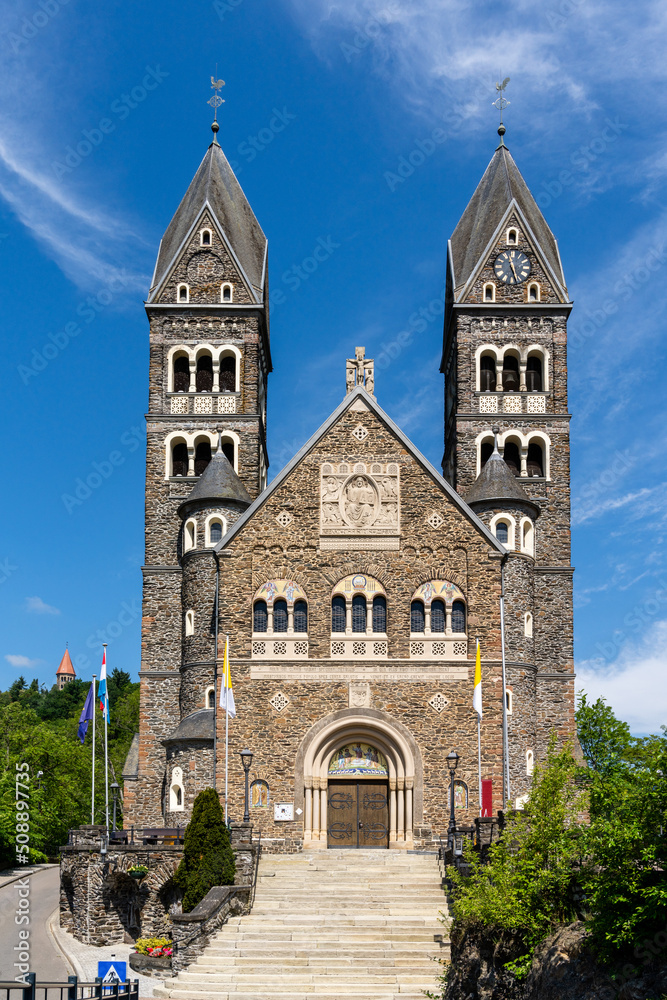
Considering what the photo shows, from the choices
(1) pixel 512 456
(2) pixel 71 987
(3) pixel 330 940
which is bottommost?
(3) pixel 330 940

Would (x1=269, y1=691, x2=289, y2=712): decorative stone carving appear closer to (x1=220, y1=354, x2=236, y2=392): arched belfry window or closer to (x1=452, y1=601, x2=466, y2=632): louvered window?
(x1=452, y1=601, x2=466, y2=632): louvered window

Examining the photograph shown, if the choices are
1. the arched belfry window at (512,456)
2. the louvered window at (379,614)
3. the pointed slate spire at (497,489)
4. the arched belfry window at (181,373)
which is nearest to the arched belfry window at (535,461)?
the arched belfry window at (512,456)

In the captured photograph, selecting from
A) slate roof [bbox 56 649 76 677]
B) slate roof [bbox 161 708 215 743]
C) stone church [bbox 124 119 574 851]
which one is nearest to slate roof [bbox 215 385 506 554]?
stone church [bbox 124 119 574 851]

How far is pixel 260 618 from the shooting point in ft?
116

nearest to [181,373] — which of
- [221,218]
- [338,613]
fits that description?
[221,218]

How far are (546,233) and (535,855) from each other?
35.1m

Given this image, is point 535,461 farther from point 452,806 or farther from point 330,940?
point 330,940

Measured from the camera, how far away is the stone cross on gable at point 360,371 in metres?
38.2

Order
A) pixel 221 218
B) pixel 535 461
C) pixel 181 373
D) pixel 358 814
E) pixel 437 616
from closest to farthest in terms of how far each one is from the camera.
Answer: pixel 358 814, pixel 437 616, pixel 535 461, pixel 181 373, pixel 221 218

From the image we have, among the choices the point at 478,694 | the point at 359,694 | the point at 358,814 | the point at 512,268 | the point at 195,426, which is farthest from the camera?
the point at 512,268

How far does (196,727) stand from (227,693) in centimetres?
269

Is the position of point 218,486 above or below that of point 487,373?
→ below

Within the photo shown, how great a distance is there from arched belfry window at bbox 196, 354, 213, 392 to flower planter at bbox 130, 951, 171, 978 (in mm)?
25049

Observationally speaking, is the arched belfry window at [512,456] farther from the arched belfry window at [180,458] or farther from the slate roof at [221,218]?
the arched belfry window at [180,458]
